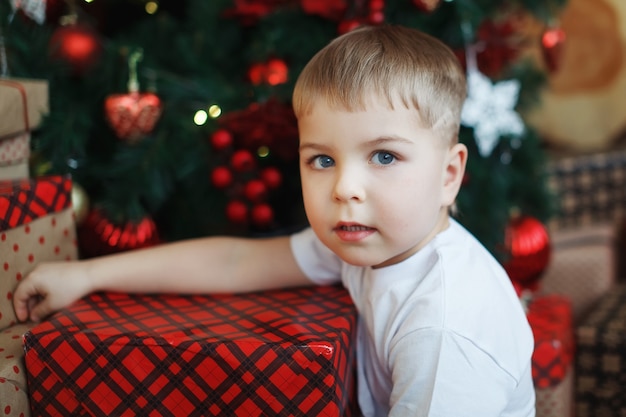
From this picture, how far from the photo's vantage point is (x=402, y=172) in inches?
26.8

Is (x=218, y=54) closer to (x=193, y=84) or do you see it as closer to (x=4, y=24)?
(x=193, y=84)

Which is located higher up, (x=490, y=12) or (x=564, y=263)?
(x=490, y=12)

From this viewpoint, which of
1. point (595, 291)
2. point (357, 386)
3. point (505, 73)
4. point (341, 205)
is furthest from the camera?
point (595, 291)

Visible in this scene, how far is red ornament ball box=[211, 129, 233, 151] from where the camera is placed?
96 cm

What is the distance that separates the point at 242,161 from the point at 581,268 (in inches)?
37.0

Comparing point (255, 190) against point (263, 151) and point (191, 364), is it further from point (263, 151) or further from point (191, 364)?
point (191, 364)

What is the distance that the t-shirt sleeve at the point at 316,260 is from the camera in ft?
2.81

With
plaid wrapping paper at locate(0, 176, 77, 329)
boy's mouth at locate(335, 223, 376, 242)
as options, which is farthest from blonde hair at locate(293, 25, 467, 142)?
plaid wrapping paper at locate(0, 176, 77, 329)

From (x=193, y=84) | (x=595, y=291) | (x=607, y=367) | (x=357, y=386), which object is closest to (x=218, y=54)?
(x=193, y=84)

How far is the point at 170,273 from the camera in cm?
84

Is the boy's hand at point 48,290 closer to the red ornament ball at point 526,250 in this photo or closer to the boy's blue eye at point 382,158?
the boy's blue eye at point 382,158

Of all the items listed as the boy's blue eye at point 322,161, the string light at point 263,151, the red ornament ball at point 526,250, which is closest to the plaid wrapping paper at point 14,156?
the string light at point 263,151

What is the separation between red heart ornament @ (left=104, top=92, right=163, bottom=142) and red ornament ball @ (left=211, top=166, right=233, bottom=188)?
0.45ft

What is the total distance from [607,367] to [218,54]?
89 cm
